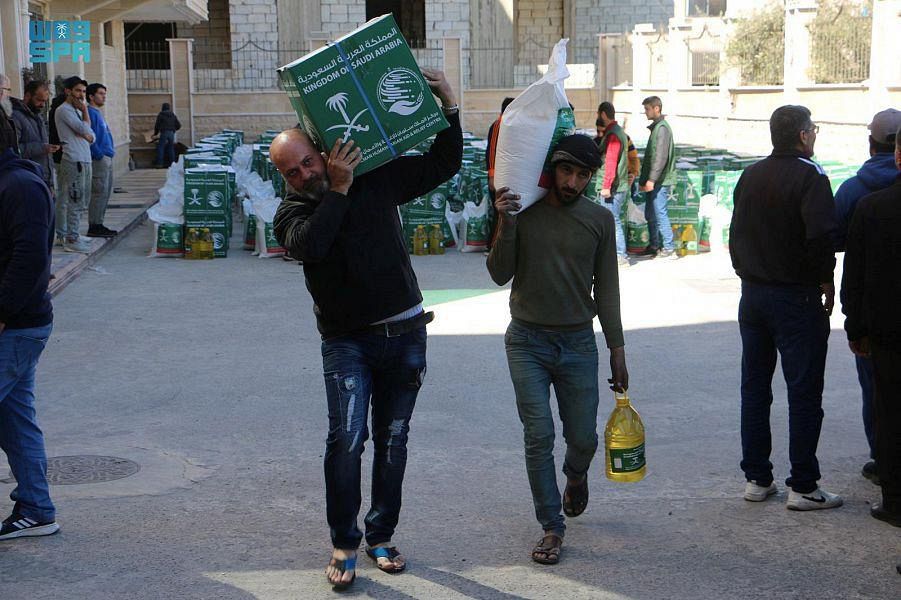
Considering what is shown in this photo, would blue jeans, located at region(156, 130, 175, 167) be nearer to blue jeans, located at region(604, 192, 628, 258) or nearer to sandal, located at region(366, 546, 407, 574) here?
blue jeans, located at region(604, 192, 628, 258)

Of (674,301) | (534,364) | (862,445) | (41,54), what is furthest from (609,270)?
(41,54)

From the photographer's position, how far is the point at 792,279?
520 centimetres

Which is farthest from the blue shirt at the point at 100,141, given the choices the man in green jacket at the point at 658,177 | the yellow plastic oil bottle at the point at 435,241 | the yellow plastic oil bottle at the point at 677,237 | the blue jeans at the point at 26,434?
the blue jeans at the point at 26,434

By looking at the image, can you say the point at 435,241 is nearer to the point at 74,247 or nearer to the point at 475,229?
the point at 475,229

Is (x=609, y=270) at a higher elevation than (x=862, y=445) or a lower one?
higher

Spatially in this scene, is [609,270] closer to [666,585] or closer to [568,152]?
[568,152]

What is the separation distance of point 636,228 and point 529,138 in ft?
31.7

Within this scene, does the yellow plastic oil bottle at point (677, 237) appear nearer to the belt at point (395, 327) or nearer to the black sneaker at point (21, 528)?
the belt at point (395, 327)

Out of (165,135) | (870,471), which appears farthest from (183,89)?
(870,471)

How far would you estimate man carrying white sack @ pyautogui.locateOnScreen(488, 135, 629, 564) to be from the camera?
15.3ft

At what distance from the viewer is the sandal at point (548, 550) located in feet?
15.4

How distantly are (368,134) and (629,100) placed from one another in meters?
33.3

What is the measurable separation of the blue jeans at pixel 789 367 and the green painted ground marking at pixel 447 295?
5.90 meters

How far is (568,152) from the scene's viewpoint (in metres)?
4.54
